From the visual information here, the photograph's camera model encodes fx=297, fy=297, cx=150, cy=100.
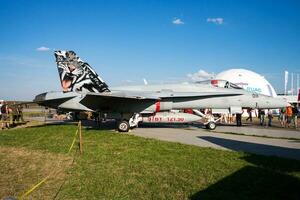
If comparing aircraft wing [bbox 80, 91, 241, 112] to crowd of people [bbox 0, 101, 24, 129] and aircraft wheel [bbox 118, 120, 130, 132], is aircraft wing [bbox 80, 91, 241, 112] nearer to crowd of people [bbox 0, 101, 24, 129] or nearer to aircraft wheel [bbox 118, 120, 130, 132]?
aircraft wheel [bbox 118, 120, 130, 132]

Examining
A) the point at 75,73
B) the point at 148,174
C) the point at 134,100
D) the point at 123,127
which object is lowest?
the point at 148,174

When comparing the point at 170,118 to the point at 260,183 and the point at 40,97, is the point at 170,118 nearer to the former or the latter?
the point at 40,97

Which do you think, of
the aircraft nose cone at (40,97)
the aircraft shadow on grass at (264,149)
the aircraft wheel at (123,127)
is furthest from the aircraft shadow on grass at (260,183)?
the aircraft nose cone at (40,97)

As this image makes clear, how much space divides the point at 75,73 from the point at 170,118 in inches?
249

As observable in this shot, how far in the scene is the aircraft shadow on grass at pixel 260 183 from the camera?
5082 millimetres

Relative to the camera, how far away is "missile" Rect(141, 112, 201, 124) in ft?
59.5

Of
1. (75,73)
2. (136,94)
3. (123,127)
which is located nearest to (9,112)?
(75,73)

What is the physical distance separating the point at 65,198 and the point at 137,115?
12.4 metres

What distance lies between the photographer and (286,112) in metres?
23.1

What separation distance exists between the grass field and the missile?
834cm

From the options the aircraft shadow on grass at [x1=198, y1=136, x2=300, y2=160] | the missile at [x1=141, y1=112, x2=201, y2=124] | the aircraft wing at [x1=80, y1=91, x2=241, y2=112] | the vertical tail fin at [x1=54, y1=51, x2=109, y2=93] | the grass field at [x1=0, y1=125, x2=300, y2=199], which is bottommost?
the grass field at [x1=0, y1=125, x2=300, y2=199]

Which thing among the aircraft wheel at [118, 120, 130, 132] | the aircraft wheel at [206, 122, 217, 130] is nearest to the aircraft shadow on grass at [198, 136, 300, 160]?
the aircraft wheel at [118, 120, 130, 132]

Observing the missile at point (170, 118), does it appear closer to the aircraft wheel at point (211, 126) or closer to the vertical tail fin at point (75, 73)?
the aircraft wheel at point (211, 126)

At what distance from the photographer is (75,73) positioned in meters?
17.5
